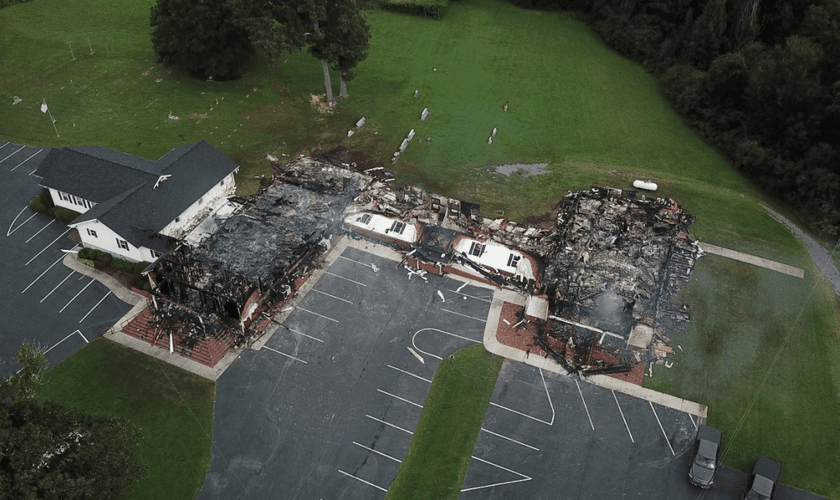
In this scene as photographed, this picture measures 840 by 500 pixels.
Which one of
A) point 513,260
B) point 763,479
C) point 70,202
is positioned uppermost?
point 70,202

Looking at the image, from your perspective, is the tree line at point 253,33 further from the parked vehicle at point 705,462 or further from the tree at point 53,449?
the parked vehicle at point 705,462

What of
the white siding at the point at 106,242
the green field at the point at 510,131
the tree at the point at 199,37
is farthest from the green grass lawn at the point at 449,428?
the tree at the point at 199,37

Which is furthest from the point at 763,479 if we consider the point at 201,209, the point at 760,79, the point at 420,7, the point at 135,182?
the point at 420,7

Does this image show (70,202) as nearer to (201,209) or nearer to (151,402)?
(201,209)

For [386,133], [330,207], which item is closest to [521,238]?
[330,207]

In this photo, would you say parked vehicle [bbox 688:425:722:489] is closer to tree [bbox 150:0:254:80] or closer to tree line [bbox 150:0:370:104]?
tree line [bbox 150:0:370:104]

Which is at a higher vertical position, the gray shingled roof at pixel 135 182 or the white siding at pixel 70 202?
the gray shingled roof at pixel 135 182
